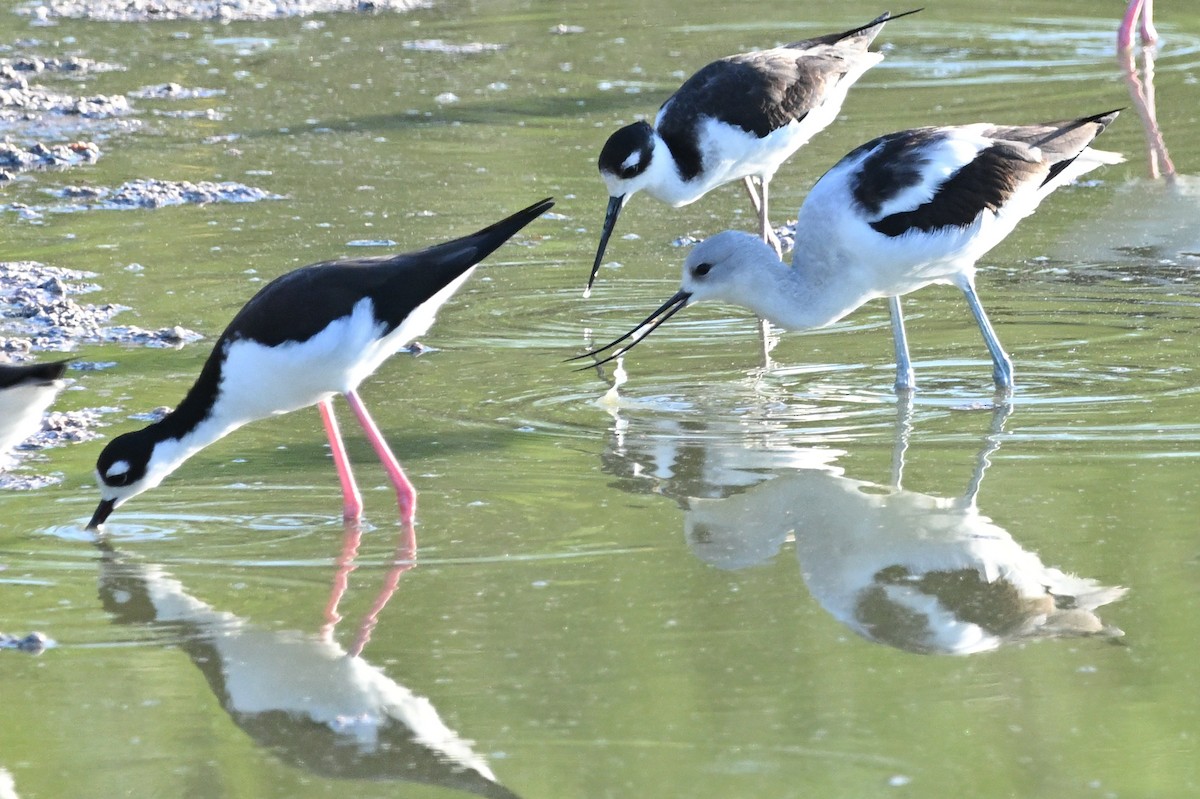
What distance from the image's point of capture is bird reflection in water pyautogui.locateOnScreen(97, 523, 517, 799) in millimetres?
3623

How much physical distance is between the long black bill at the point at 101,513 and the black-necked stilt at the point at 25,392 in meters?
0.33

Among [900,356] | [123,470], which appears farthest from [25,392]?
[900,356]

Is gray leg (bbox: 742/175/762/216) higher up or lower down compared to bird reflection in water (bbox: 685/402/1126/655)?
lower down

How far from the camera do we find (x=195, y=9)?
1432 centimetres

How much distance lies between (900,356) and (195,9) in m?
9.65

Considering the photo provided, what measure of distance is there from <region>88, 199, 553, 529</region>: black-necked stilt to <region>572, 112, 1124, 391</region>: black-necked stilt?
1.04 metres

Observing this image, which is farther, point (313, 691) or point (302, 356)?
point (302, 356)

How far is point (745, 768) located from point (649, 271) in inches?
182

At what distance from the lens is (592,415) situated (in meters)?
6.17

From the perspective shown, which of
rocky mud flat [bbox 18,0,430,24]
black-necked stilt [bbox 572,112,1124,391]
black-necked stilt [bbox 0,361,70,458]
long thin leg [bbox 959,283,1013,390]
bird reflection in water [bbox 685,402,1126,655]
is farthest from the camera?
rocky mud flat [bbox 18,0,430,24]

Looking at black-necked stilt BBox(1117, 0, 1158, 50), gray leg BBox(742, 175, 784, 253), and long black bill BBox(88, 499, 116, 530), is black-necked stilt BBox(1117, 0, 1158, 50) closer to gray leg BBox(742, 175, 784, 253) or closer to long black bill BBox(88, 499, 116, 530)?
gray leg BBox(742, 175, 784, 253)

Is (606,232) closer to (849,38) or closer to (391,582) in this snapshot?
(849,38)

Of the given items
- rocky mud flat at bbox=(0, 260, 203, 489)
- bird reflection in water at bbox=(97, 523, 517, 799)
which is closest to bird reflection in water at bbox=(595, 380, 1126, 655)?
bird reflection in water at bbox=(97, 523, 517, 799)

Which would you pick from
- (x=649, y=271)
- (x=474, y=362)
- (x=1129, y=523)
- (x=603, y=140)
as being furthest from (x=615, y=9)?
(x=1129, y=523)
